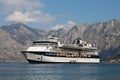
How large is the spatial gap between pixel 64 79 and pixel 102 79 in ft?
36.4

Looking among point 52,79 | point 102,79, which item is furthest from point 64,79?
point 102,79

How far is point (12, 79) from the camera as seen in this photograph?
104 m

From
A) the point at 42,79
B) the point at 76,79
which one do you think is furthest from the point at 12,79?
the point at 76,79

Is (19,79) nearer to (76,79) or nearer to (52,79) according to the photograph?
(52,79)

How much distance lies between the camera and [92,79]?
10656cm

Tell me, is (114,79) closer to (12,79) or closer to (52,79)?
(52,79)

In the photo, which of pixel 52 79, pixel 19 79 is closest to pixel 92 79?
pixel 52 79

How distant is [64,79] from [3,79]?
681 inches

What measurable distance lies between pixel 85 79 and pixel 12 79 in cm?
2095

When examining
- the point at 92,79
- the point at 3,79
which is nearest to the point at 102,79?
the point at 92,79

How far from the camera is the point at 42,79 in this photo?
105 metres

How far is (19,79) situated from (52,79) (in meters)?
9.47

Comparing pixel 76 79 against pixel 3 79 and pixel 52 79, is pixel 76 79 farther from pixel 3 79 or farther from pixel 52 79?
pixel 3 79

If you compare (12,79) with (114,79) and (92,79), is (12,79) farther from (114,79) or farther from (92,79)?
(114,79)
